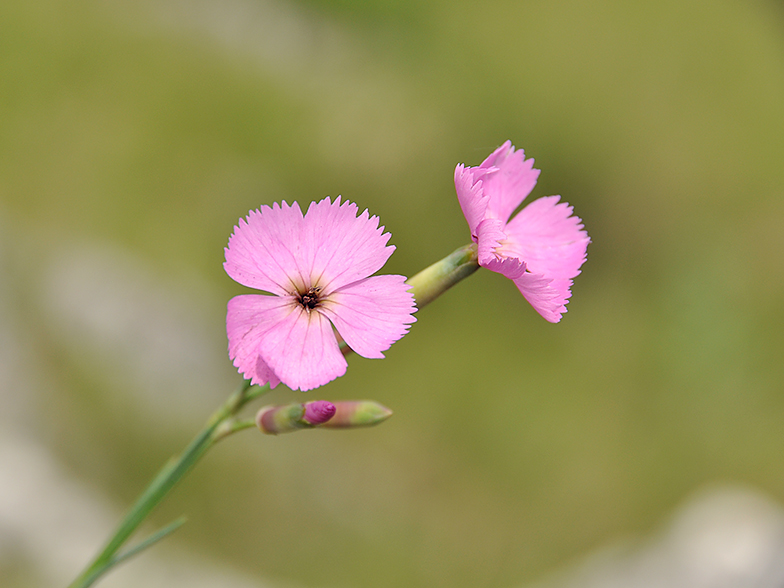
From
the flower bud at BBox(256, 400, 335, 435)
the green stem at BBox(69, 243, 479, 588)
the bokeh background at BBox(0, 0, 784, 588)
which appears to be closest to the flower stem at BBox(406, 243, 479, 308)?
the green stem at BBox(69, 243, 479, 588)

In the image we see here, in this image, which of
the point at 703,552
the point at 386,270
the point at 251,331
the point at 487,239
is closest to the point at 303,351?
the point at 251,331

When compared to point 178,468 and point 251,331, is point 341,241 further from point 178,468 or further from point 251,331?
point 178,468

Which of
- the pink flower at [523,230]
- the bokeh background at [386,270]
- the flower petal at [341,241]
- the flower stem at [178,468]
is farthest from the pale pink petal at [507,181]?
the bokeh background at [386,270]

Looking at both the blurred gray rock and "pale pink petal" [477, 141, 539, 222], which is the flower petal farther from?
the blurred gray rock

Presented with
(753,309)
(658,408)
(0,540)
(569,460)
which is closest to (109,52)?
(0,540)

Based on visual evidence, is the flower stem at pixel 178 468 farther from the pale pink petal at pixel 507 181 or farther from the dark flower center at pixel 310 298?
the pale pink petal at pixel 507 181

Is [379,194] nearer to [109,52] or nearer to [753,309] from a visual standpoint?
[109,52]
